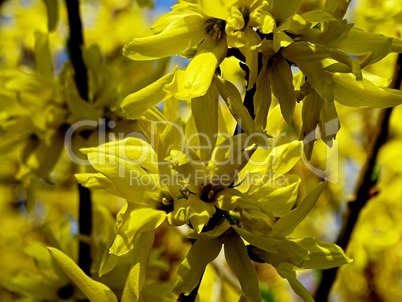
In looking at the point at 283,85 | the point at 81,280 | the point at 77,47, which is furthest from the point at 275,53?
the point at 77,47

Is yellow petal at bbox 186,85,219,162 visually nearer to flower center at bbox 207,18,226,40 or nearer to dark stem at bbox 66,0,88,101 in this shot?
flower center at bbox 207,18,226,40

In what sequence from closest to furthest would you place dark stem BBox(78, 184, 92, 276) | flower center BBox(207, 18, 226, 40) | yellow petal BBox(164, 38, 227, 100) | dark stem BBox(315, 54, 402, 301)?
1. yellow petal BBox(164, 38, 227, 100)
2. flower center BBox(207, 18, 226, 40)
3. dark stem BBox(78, 184, 92, 276)
4. dark stem BBox(315, 54, 402, 301)

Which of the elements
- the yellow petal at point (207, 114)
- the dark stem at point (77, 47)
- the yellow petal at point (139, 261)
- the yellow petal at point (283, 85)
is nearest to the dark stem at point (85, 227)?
the dark stem at point (77, 47)

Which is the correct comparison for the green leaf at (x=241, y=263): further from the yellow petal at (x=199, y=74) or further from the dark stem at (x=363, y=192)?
the dark stem at (x=363, y=192)

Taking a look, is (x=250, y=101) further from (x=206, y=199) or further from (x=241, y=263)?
(x=241, y=263)

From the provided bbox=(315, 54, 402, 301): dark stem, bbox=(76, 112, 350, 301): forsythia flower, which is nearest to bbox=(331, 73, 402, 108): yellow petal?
bbox=(76, 112, 350, 301): forsythia flower

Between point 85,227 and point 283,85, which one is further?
point 85,227
